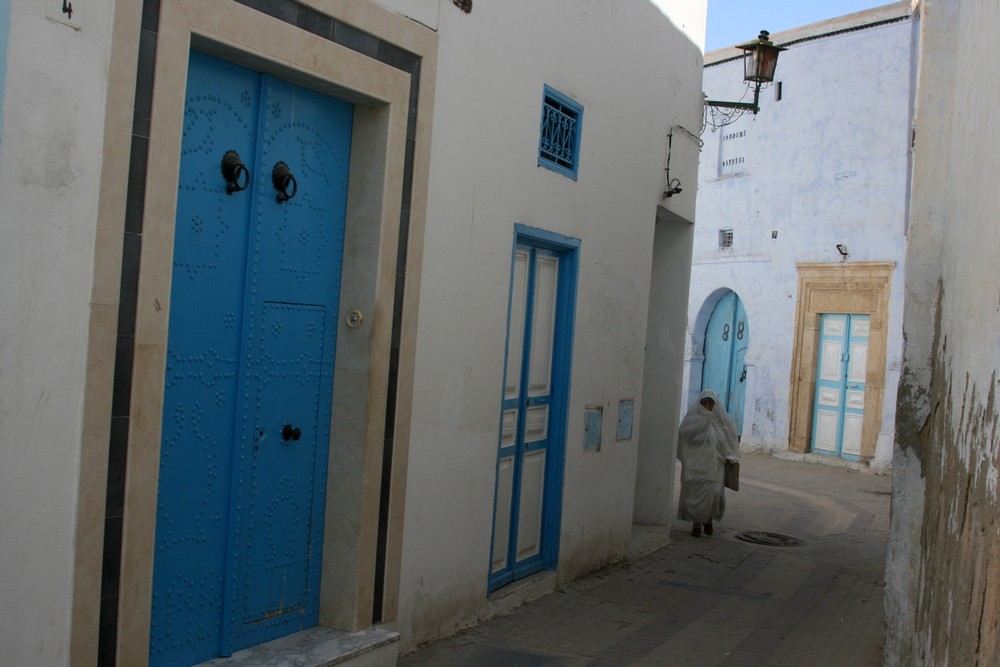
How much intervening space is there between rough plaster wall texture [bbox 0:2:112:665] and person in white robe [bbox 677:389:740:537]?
23.7ft

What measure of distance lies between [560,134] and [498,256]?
129 cm

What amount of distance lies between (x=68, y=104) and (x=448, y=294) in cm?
245

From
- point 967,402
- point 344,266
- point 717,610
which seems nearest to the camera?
point 967,402

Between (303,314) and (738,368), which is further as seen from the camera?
(738,368)

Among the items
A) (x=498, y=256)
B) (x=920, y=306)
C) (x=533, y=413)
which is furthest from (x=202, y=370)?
(x=920, y=306)

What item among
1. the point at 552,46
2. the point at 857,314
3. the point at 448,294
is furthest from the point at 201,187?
the point at 857,314

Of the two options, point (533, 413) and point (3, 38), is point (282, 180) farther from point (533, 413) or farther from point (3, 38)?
point (533, 413)

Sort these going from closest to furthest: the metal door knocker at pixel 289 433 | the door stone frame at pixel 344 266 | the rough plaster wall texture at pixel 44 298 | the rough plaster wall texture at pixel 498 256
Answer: the rough plaster wall texture at pixel 44 298 < the door stone frame at pixel 344 266 < the metal door knocker at pixel 289 433 < the rough plaster wall texture at pixel 498 256

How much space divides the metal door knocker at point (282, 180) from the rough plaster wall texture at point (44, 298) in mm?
1059

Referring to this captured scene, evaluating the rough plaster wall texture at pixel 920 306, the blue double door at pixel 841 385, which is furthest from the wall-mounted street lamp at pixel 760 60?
the blue double door at pixel 841 385

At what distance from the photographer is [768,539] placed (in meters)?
9.62

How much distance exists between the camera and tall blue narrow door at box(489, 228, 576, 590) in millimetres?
6215

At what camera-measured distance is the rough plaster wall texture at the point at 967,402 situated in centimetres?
272

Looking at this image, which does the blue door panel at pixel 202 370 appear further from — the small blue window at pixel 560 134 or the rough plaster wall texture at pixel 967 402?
the rough plaster wall texture at pixel 967 402
